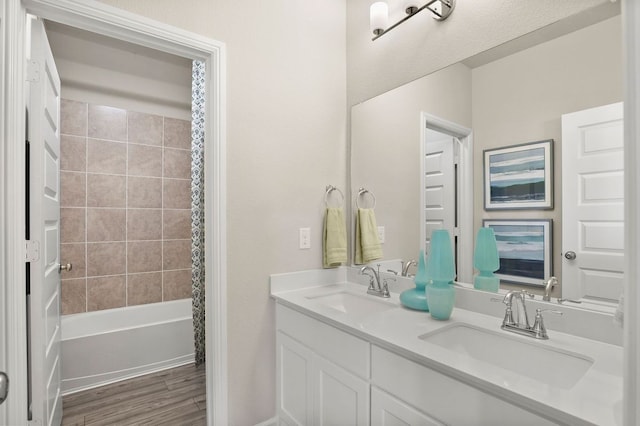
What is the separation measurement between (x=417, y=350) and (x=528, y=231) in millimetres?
666

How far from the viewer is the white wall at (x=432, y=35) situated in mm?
1242

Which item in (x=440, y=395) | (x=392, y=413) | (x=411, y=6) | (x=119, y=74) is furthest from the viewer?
(x=119, y=74)

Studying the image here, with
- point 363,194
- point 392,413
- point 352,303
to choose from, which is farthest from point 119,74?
point 392,413

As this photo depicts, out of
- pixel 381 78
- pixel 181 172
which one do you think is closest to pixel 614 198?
pixel 381 78

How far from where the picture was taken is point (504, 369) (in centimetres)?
101

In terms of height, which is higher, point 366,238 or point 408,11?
point 408,11

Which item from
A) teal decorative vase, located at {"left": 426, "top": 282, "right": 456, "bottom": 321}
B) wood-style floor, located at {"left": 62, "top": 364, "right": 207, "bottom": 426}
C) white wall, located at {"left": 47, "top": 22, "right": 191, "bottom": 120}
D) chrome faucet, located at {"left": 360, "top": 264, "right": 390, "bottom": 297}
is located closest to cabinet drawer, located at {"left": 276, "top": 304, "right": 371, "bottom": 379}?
teal decorative vase, located at {"left": 426, "top": 282, "right": 456, "bottom": 321}

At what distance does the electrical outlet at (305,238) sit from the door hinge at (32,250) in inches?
46.7

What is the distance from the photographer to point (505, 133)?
52.6 inches

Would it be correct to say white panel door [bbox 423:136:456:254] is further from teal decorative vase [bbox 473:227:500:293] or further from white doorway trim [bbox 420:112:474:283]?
teal decorative vase [bbox 473:227:500:293]

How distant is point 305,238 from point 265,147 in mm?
567

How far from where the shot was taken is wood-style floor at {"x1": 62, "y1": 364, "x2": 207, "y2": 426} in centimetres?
197

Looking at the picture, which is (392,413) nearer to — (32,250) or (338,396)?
(338,396)

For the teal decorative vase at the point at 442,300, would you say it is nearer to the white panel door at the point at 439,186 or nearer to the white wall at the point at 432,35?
the white panel door at the point at 439,186
